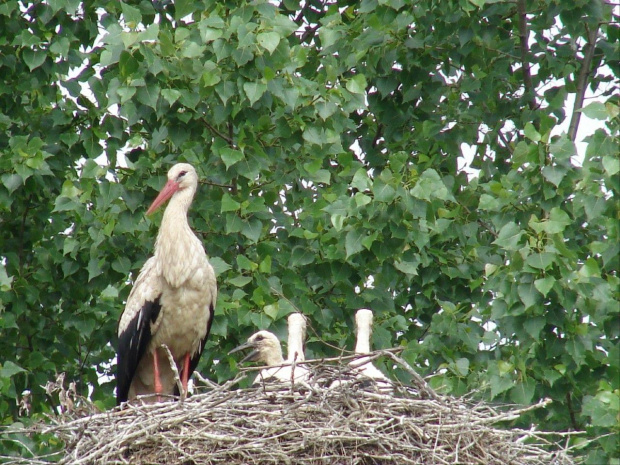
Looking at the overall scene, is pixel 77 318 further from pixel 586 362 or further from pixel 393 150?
pixel 586 362

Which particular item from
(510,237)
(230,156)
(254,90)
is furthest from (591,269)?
(230,156)

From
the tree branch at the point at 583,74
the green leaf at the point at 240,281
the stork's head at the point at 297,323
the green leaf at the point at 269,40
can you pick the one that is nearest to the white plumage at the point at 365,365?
the stork's head at the point at 297,323

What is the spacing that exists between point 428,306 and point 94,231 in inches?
101

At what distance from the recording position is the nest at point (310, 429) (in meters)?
6.57

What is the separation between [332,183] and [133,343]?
2.05 metres

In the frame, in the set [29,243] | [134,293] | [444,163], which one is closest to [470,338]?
[444,163]

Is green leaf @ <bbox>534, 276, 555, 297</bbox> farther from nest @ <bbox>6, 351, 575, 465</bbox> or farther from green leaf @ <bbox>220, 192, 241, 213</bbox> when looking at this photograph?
green leaf @ <bbox>220, 192, 241, 213</bbox>

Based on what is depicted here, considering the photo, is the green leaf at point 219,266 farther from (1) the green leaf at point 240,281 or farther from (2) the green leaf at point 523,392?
(2) the green leaf at point 523,392

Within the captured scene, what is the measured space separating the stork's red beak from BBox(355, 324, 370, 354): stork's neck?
157cm

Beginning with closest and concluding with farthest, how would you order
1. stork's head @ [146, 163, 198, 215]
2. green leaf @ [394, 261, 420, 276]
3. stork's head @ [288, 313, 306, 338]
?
stork's head @ [288, 313, 306, 338]
stork's head @ [146, 163, 198, 215]
green leaf @ [394, 261, 420, 276]

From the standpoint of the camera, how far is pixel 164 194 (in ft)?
29.2

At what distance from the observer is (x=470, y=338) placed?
902cm

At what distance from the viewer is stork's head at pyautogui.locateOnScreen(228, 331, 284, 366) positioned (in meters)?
8.19

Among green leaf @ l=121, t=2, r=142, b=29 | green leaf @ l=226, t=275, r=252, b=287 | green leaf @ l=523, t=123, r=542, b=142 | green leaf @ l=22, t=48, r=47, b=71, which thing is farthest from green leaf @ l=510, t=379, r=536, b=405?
green leaf @ l=22, t=48, r=47, b=71
